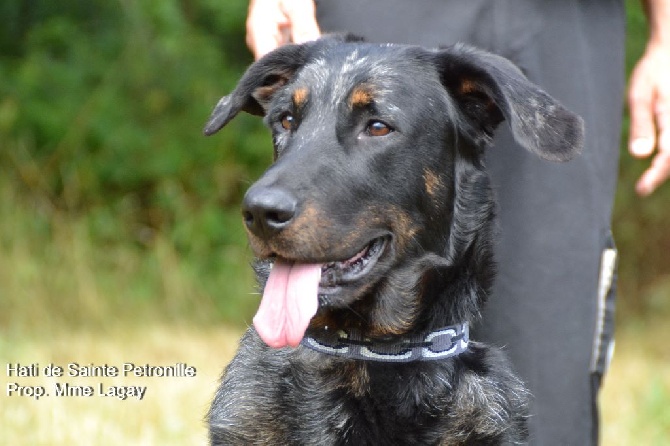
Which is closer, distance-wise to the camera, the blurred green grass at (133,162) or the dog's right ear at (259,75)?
the dog's right ear at (259,75)

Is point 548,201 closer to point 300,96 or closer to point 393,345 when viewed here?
point 393,345

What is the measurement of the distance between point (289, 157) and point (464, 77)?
68cm

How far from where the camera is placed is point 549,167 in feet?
12.3

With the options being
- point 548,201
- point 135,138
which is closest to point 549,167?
point 548,201

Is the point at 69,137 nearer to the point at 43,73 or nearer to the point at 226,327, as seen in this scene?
the point at 43,73

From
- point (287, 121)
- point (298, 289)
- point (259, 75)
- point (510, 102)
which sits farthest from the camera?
point (259, 75)

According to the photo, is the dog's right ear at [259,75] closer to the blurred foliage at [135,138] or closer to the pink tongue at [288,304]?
the pink tongue at [288,304]

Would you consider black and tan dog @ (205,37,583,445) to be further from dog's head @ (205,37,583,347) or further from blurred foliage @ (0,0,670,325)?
blurred foliage @ (0,0,670,325)

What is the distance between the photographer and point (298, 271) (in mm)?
3018

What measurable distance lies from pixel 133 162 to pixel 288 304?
7118 millimetres

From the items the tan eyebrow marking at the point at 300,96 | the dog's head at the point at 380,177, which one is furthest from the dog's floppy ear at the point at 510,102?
the tan eyebrow marking at the point at 300,96

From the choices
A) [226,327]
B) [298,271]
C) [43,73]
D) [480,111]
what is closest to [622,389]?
[226,327]

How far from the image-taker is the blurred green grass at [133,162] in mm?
8719

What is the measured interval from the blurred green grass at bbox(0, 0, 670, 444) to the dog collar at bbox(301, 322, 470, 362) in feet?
17.0
